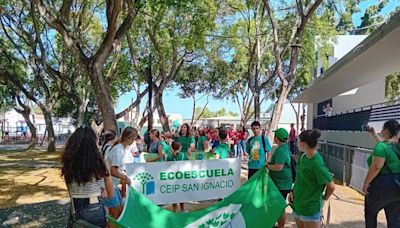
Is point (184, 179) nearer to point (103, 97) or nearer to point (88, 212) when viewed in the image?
point (88, 212)

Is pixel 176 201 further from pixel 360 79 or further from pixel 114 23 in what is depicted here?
pixel 360 79

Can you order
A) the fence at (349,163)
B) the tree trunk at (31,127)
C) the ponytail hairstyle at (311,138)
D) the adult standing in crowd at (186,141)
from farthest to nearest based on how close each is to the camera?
the tree trunk at (31,127)
the fence at (349,163)
the adult standing in crowd at (186,141)
the ponytail hairstyle at (311,138)

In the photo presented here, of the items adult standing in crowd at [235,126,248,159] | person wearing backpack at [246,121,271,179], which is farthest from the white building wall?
person wearing backpack at [246,121,271,179]

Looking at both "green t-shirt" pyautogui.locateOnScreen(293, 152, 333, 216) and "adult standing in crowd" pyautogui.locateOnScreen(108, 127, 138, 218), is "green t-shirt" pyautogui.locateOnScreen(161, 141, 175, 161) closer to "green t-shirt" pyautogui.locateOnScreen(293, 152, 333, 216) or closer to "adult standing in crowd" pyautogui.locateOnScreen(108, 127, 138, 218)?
"adult standing in crowd" pyautogui.locateOnScreen(108, 127, 138, 218)

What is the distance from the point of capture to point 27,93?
28.4 meters

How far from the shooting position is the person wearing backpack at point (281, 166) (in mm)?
6344

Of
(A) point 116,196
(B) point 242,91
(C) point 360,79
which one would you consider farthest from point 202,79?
(A) point 116,196

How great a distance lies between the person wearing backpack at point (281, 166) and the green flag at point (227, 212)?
318 millimetres

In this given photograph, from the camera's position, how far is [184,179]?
836cm

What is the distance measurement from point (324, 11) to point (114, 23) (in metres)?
11.0

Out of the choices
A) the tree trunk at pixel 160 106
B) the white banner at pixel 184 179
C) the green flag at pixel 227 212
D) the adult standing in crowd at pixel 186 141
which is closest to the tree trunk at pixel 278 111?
the adult standing in crowd at pixel 186 141

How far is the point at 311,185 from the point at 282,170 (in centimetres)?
152

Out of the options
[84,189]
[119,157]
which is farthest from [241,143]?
[84,189]

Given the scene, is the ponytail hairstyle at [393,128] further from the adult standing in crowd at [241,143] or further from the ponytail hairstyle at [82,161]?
the adult standing in crowd at [241,143]
